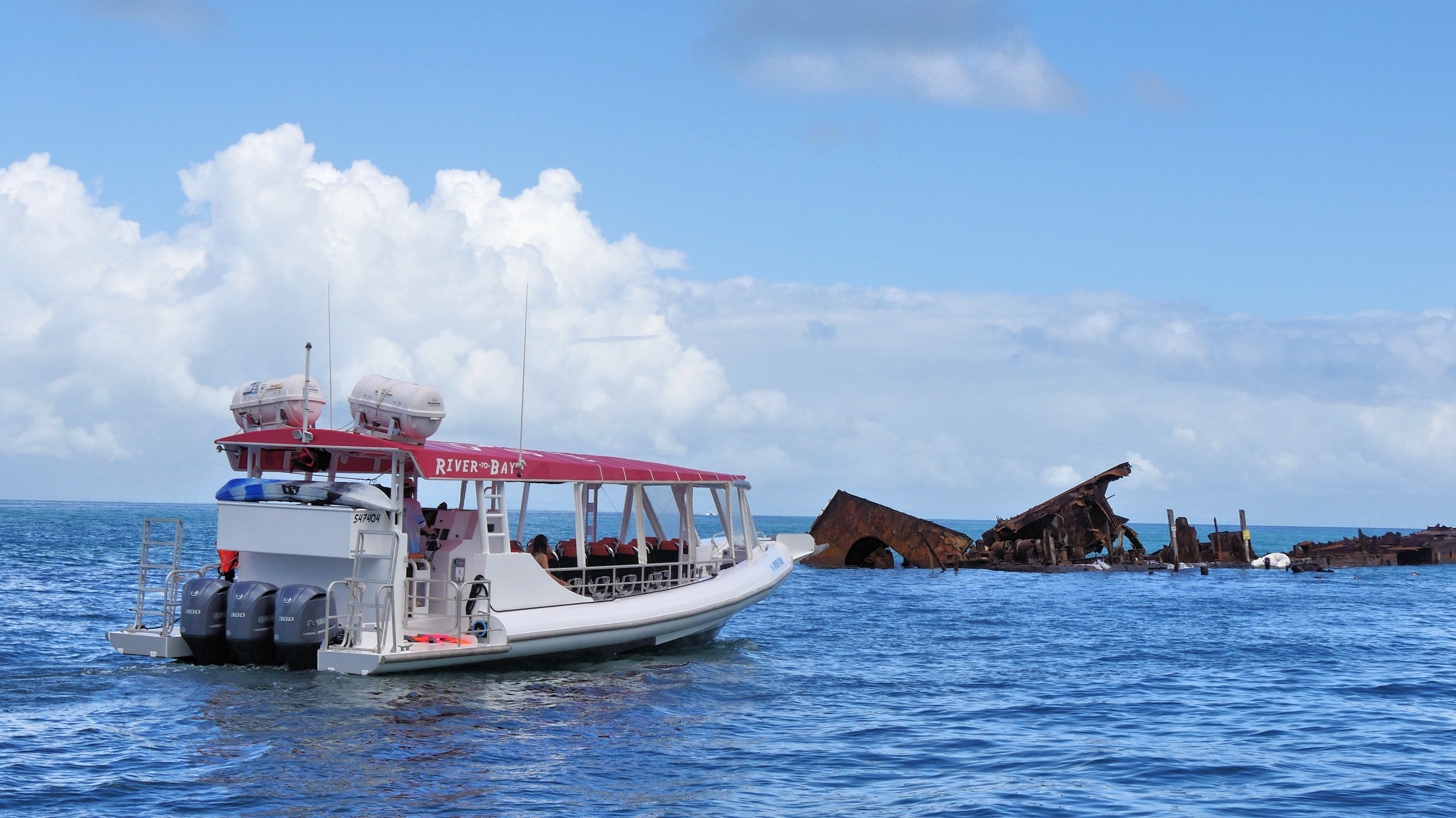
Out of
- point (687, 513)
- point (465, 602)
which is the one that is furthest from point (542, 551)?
point (687, 513)

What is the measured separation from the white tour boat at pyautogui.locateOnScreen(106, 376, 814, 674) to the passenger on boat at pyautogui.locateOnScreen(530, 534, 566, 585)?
4 centimetres

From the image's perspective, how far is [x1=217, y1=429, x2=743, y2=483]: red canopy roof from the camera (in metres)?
14.8

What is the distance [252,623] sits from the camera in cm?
1438

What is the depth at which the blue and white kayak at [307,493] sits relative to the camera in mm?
14530

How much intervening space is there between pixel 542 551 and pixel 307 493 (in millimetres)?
4023

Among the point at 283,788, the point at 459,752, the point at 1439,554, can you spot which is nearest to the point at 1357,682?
the point at 459,752

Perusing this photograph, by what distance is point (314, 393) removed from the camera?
1522 cm

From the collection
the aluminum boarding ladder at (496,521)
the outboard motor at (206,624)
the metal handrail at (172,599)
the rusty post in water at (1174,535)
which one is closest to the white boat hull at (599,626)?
the aluminum boarding ladder at (496,521)

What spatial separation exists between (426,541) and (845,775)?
25.8 feet

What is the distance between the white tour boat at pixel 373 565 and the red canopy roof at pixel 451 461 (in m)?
0.03

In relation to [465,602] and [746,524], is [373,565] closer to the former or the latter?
[465,602]

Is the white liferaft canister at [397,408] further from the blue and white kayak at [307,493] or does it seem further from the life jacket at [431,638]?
the life jacket at [431,638]

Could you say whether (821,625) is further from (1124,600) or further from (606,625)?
(1124,600)

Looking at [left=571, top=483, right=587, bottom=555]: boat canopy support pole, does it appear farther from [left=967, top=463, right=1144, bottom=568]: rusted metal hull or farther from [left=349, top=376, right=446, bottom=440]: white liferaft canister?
[left=967, top=463, right=1144, bottom=568]: rusted metal hull
